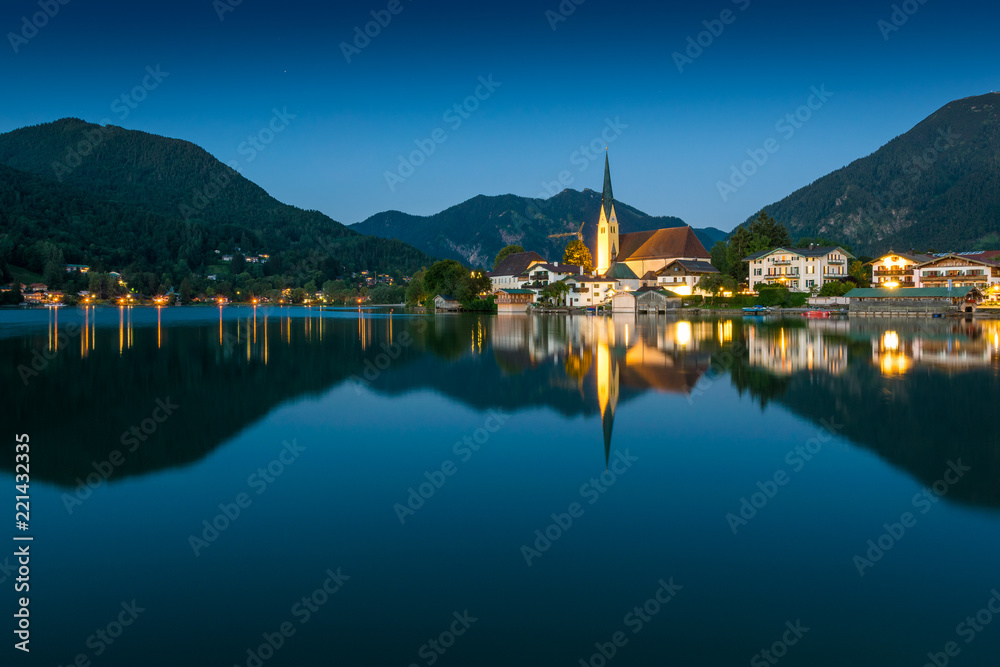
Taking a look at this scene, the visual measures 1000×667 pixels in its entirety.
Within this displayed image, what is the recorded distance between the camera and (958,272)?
66938 mm

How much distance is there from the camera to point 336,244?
185 meters

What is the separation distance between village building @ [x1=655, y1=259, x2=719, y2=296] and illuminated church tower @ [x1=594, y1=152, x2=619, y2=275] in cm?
1652

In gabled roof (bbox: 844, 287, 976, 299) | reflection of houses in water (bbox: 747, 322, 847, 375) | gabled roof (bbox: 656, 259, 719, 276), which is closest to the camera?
reflection of houses in water (bbox: 747, 322, 847, 375)

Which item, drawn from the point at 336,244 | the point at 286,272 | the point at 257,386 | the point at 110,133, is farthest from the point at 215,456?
the point at 110,133

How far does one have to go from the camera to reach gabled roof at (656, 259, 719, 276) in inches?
3000

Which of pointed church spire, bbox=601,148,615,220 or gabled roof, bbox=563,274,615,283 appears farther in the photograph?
pointed church spire, bbox=601,148,615,220

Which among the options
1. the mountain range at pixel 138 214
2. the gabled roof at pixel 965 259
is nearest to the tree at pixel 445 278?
the gabled roof at pixel 965 259

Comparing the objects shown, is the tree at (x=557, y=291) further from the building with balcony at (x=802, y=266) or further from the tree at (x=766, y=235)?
the tree at (x=766, y=235)

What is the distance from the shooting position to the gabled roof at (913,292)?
201ft

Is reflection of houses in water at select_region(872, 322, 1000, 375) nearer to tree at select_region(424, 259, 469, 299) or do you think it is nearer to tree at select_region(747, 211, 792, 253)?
tree at select_region(747, 211, 792, 253)

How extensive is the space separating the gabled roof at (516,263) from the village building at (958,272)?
45425 millimetres

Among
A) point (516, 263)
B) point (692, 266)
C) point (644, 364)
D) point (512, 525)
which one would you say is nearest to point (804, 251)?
point (692, 266)

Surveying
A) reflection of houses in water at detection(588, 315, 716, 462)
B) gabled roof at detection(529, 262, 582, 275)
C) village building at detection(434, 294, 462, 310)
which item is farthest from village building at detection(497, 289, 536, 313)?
reflection of houses in water at detection(588, 315, 716, 462)

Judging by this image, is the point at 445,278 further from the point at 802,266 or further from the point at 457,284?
the point at 802,266
